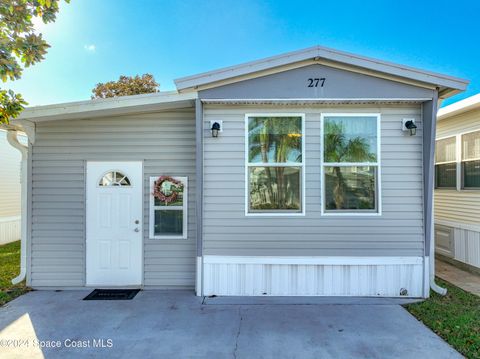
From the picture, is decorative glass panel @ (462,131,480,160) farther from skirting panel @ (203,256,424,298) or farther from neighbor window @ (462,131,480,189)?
skirting panel @ (203,256,424,298)

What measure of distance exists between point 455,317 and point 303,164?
2682mm

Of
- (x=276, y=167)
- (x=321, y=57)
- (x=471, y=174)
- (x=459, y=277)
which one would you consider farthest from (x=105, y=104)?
(x=471, y=174)

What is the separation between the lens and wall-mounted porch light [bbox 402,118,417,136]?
155 inches

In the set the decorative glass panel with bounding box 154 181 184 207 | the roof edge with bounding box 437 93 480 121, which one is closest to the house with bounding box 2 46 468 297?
the decorative glass panel with bounding box 154 181 184 207

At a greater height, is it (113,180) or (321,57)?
(321,57)

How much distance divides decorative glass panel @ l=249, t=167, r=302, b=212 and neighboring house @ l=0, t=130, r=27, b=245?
25.4ft

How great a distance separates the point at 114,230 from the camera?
4414 mm

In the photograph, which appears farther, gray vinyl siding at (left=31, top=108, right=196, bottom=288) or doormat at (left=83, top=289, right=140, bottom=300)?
gray vinyl siding at (left=31, top=108, right=196, bottom=288)

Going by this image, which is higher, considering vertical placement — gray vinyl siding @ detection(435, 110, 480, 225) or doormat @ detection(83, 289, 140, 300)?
gray vinyl siding @ detection(435, 110, 480, 225)

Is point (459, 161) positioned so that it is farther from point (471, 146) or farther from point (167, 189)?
point (167, 189)

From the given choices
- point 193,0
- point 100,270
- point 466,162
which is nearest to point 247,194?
point 100,270

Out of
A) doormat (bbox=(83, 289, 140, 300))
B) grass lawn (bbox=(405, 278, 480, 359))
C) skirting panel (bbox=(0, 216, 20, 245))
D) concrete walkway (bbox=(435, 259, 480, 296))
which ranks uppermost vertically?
skirting panel (bbox=(0, 216, 20, 245))

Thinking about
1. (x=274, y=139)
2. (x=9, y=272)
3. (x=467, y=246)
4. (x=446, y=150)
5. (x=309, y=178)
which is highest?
(x=446, y=150)

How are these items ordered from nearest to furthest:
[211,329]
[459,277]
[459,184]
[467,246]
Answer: [211,329] < [459,277] < [467,246] < [459,184]
